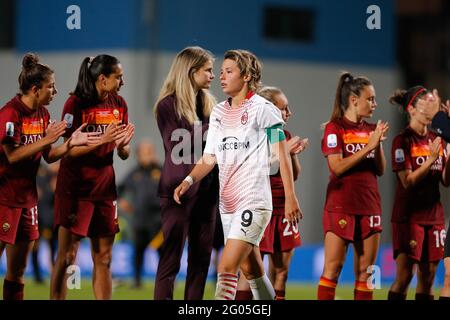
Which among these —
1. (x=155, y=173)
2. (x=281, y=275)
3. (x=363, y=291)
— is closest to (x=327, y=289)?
(x=363, y=291)

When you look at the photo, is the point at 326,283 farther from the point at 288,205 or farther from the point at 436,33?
the point at 436,33

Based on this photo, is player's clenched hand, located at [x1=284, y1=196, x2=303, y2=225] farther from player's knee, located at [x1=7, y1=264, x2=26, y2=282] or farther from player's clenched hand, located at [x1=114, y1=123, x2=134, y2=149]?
player's knee, located at [x1=7, y1=264, x2=26, y2=282]

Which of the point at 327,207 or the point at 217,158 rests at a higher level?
the point at 217,158

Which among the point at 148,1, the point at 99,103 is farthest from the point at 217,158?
the point at 148,1

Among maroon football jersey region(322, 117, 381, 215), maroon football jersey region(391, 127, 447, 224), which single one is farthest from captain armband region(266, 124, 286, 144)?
maroon football jersey region(391, 127, 447, 224)

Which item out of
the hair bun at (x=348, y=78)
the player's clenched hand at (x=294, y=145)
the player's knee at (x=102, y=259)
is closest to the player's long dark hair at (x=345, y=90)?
the hair bun at (x=348, y=78)

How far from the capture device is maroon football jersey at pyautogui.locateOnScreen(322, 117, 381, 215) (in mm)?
8469

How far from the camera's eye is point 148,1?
54.9ft

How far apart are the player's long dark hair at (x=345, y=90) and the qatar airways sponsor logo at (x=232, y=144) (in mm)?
1513

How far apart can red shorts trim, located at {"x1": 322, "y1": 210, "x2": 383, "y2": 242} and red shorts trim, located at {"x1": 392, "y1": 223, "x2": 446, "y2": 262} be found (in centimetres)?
33

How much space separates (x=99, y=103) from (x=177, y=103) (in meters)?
0.60

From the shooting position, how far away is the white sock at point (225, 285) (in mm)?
7082

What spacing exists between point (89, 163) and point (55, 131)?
493 millimetres

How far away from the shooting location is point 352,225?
8.44 m
